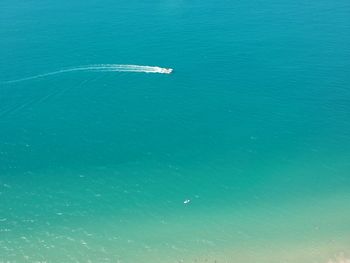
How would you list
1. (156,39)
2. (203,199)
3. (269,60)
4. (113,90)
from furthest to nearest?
(156,39) < (269,60) < (113,90) < (203,199)

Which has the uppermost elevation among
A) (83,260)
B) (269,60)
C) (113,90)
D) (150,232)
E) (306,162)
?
(269,60)

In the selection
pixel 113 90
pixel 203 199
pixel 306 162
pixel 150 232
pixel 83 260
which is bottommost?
pixel 83 260

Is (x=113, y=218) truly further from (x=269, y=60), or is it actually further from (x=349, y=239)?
(x=269, y=60)

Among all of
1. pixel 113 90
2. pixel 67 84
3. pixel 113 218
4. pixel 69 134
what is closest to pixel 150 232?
pixel 113 218

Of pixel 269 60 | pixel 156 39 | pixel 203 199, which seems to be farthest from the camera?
pixel 156 39

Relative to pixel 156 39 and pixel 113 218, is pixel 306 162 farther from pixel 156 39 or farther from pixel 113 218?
pixel 156 39

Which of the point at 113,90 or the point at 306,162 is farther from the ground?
the point at 113,90

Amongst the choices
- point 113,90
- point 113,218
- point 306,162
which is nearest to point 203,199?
point 113,218

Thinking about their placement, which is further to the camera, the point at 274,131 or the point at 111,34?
the point at 111,34

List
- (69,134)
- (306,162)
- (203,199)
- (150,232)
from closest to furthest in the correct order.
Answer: (150,232), (203,199), (306,162), (69,134)
